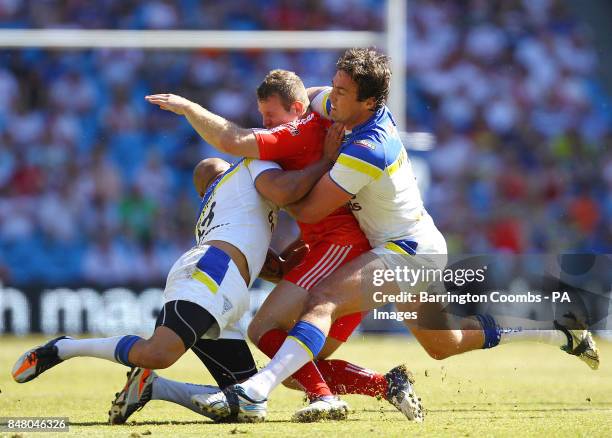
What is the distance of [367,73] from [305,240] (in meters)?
1.17

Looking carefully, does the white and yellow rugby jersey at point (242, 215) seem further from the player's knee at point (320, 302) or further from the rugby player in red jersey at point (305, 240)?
the player's knee at point (320, 302)

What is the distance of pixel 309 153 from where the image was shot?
6.18 meters

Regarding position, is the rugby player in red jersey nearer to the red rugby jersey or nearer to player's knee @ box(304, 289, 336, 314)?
the red rugby jersey

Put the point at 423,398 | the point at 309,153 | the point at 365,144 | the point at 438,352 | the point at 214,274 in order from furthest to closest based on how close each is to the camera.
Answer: the point at 423,398, the point at 438,352, the point at 309,153, the point at 365,144, the point at 214,274

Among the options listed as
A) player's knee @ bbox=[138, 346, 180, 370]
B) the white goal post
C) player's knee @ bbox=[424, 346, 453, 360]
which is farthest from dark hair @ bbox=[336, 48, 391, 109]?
the white goal post

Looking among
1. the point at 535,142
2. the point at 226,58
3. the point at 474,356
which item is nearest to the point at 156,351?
the point at 474,356

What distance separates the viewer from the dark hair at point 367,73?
596cm

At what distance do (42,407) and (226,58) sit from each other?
9006mm

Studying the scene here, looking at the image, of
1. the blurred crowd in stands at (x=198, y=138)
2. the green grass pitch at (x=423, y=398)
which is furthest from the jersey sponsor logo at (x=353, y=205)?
the blurred crowd in stands at (x=198, y=138)

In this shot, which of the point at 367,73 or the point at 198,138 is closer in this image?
the point at 367,73

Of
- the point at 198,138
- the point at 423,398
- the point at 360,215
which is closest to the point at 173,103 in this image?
the point at 360,215

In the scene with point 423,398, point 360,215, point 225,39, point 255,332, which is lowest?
point 423,398

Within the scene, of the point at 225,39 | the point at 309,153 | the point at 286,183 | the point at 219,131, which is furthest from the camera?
the point at 225,39

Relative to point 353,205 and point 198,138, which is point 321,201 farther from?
point 198,138
